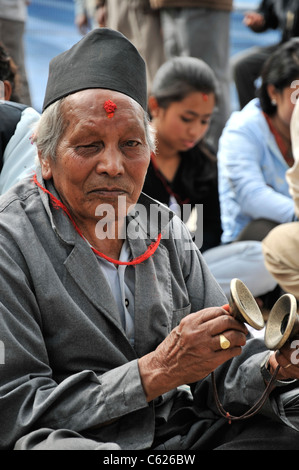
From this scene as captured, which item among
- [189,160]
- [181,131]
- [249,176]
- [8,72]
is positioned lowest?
[249,176]

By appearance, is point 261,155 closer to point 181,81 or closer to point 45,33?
point 181,81

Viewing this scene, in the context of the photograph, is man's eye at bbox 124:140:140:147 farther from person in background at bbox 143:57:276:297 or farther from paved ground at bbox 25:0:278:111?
paved ground at bbox 25:0:278:111

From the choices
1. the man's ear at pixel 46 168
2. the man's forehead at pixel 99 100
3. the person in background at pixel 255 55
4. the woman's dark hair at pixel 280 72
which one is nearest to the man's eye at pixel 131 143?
the man's forehead at pixel 99 100

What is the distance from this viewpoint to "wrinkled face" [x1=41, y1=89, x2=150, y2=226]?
225 cm

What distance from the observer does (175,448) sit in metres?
2.30

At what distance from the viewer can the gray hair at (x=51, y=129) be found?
2.29 meters

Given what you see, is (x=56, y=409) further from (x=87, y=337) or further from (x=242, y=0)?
(x=242, y=0)

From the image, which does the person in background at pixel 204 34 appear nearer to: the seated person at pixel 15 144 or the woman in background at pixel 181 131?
the woman in background at pixel 181 131

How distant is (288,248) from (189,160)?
4.23 feet

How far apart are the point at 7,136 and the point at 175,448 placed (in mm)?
1507

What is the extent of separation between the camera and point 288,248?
3.85 m

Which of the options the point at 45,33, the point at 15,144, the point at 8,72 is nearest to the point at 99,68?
the point at 15,144

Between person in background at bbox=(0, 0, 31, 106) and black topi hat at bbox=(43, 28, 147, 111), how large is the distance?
3.05m

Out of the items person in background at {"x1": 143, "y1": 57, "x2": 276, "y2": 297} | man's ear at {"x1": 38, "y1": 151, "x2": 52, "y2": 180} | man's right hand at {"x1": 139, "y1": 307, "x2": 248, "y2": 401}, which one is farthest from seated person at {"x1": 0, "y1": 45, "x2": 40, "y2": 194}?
person in background at {"x1": 143, "y1": 57, "x2": 276, "y2": 297}
